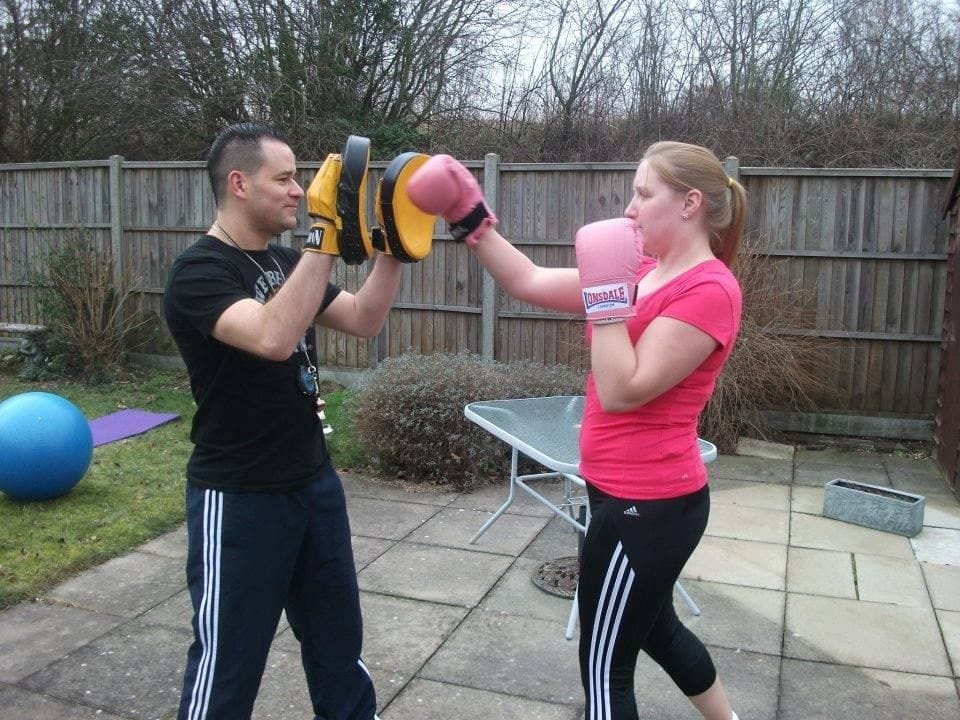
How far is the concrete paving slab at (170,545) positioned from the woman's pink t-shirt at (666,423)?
2852 millimetres

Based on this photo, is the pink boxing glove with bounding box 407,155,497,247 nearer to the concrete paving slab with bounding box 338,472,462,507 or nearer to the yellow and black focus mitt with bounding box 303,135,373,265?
the yellow and black focus mitt with bounding box 303,135,373,265

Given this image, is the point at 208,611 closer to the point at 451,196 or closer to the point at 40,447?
the point at 451,196

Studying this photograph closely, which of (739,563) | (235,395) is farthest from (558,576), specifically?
(235,395)

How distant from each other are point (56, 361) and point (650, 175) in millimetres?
7983

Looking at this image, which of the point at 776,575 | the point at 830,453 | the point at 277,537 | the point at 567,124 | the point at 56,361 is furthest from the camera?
the point at 567,124

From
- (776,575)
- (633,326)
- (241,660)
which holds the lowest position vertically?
(776,575)

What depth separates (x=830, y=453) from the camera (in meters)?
6.45

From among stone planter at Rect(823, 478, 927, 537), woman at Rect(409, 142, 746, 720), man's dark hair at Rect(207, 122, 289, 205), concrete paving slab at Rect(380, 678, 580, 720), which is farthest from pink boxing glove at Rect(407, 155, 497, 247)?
stone planter at Rect(823, 478, 927, 537)

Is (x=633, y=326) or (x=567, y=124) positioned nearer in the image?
(x=633, y=326)

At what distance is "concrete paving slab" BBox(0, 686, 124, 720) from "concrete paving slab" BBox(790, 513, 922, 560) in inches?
134

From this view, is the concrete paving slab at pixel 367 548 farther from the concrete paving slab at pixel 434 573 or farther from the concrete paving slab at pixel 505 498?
the concrete paving slab at pixel 505 498

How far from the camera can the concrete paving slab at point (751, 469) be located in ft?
18.6

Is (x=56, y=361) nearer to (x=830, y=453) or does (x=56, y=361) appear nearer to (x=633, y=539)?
(x=830, y=453)

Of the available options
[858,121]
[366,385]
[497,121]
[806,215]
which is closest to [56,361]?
[366,385]
